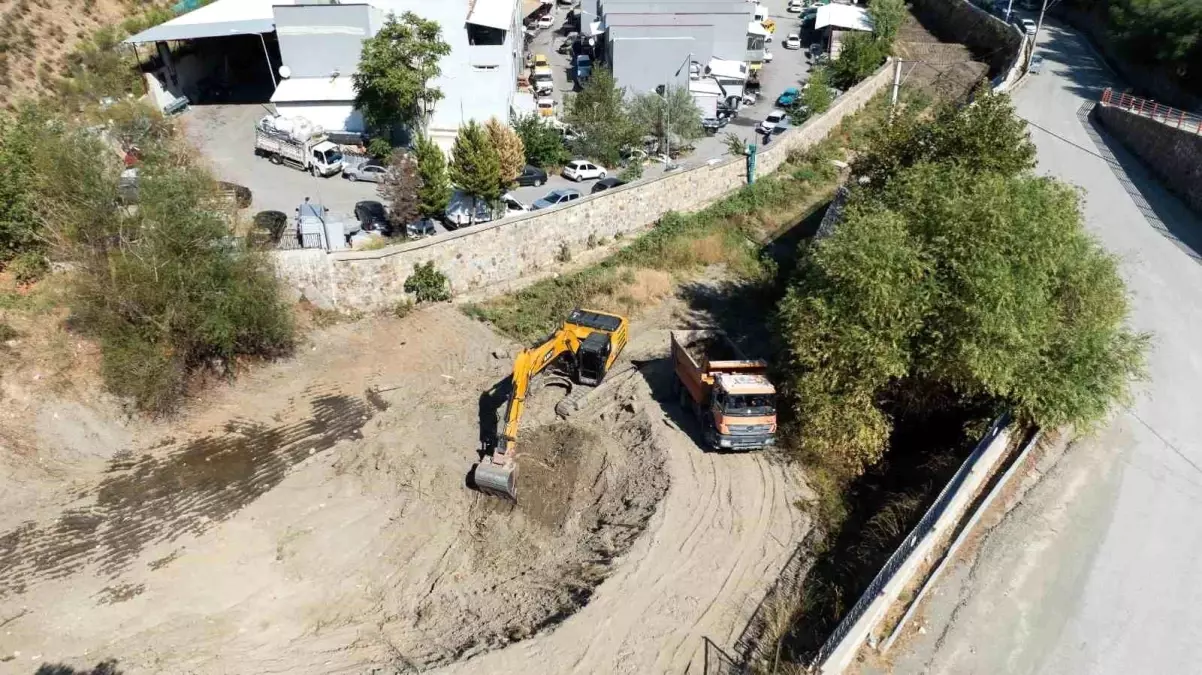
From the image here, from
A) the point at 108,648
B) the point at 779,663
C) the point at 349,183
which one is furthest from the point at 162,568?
the point at 349,183

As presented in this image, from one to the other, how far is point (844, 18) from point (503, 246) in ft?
132

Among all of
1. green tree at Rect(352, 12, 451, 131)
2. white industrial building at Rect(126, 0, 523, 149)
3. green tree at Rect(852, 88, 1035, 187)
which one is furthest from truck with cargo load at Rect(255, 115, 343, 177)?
green tree at Rect(852, 88, 1035, 187)

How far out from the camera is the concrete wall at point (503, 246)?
79.3ft

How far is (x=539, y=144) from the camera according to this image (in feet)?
114

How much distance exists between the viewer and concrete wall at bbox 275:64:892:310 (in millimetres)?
24172

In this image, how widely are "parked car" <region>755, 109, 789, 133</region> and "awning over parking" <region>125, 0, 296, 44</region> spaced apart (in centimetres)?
2487

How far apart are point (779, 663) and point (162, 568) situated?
12641 mm

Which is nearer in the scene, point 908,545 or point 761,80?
point 908,545

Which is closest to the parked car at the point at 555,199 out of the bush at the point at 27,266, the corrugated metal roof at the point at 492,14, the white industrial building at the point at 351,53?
the white industrial building at the point at 351,53

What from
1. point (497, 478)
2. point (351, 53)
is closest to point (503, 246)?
point (497, 478)

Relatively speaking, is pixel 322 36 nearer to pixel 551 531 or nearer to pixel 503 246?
pixel 503 246

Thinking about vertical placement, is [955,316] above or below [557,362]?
above

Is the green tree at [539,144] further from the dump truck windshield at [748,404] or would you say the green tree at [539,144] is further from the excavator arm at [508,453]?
the dump truck windshield at [748,404]

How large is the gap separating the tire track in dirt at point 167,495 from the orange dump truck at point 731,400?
9057 millimetres
